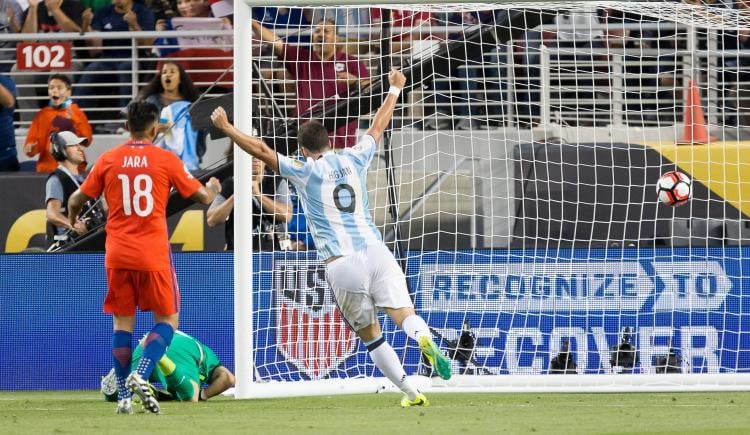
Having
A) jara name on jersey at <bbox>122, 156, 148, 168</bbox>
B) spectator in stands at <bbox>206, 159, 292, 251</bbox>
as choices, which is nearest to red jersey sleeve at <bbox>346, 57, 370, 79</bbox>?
spectator in stands at <bbox>206, 159, 292, 251</bbox>

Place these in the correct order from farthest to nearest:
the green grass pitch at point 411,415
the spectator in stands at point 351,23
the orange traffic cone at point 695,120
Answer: the spectator in stands at point 351,23 → the orange traffic cone at point 695,120 → the green grass pitch at point 411,415

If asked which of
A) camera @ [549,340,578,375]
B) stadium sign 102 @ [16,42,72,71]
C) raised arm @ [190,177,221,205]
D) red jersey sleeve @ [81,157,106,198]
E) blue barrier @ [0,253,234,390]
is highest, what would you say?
stadium sign 102 @ [16,42,72,71]

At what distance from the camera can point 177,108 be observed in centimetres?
1418

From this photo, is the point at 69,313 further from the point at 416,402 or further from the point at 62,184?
the point at 416,402

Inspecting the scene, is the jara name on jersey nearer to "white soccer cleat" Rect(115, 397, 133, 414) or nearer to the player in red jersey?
the player in red jersey

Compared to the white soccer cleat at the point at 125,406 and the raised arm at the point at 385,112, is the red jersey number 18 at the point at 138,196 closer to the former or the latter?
the white soccer cleat at the point at 125,406

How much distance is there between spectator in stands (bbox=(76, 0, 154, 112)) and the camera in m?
15.5

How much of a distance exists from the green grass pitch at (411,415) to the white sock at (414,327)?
1.56 feet

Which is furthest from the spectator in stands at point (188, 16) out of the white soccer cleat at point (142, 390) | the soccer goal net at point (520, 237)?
the white soccer cleat at point (142, 390)

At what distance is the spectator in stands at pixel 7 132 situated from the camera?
14625mm

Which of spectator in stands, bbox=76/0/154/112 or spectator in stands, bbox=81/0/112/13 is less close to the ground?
spectator in stands, bbox=81/0/112/13

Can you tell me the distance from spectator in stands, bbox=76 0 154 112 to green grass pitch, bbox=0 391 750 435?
6.48m

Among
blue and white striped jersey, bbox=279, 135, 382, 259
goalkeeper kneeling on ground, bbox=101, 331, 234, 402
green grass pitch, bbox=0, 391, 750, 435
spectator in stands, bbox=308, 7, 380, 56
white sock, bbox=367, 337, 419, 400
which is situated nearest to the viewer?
green grass pitch, bbox=0, 391, 750, 435

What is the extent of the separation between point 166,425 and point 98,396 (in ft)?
12.7
